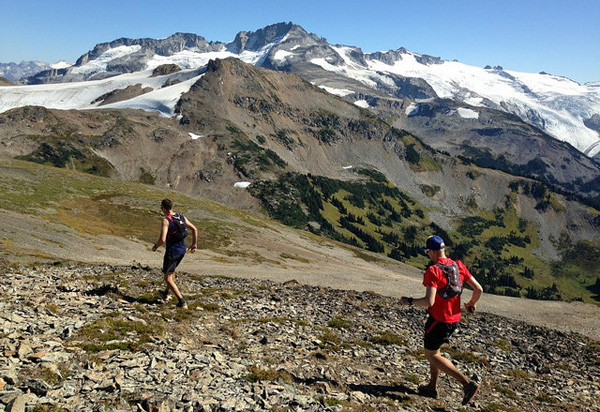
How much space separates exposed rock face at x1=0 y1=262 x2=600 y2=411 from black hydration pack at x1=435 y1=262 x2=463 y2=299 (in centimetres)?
396

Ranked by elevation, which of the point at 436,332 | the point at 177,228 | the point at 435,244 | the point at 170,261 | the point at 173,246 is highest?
the point at 435,244

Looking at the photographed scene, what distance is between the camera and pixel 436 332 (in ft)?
42.5

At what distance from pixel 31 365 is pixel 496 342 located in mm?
24161

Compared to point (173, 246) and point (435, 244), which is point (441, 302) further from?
point (173, 246)

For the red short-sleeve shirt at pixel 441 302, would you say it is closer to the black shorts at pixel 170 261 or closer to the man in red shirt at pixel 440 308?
the man in red shirt at pixel 440 308

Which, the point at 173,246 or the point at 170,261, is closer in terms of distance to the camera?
the point at 170,261

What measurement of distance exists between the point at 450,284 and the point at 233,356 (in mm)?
8500

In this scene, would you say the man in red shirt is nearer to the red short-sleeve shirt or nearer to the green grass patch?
the red short-sleeve shirt

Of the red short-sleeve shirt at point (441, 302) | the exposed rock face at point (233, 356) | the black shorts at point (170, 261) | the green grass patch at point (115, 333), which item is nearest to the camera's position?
the exposed rock face at point (233, 356)

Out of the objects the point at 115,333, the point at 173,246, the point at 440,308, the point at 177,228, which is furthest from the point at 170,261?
the point at 440,308

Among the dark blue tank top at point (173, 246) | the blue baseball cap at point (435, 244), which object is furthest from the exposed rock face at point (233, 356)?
the blue baseball cap at point (435, 244)

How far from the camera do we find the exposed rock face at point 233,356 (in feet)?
37.7

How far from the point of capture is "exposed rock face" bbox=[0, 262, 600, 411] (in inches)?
453

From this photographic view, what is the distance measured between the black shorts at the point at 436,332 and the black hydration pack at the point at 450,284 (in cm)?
102
